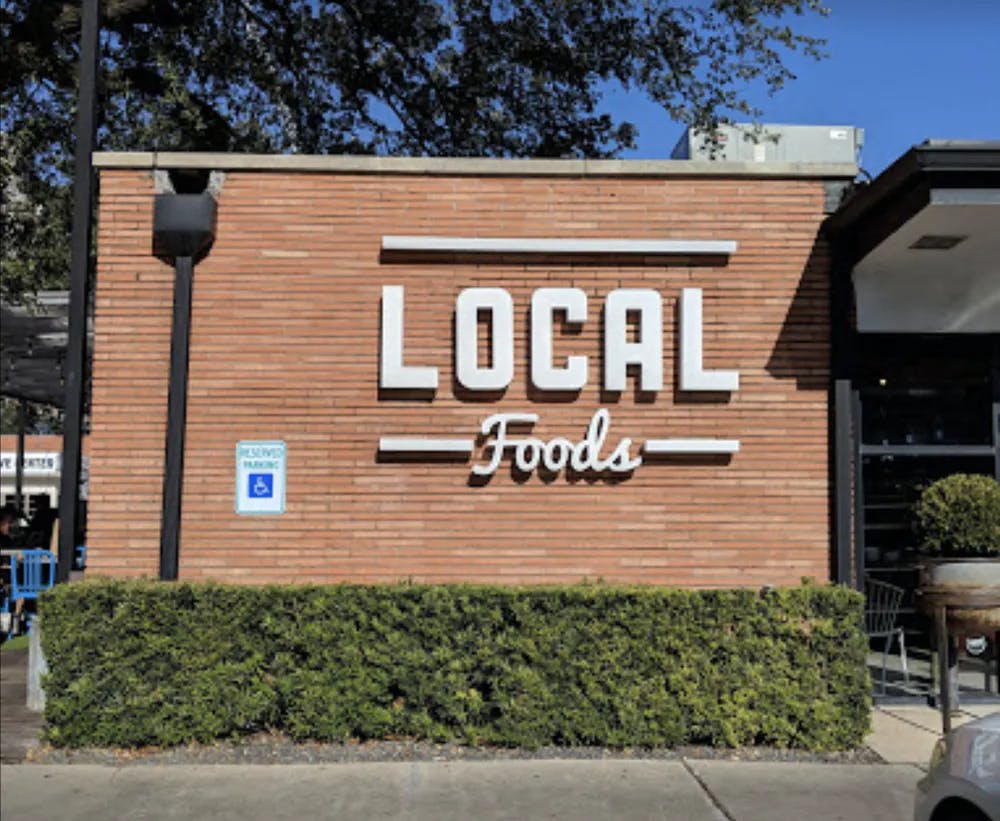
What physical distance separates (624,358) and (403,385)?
5.65 ft

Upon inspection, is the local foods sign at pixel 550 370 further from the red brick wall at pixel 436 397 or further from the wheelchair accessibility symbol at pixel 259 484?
the wheelchair accessibility symbol at pixel 259 484

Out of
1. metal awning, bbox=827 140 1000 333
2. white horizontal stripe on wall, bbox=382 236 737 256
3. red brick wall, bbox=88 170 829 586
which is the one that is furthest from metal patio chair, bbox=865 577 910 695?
white horizontal stripe on wall, bbox=382 236 737 256

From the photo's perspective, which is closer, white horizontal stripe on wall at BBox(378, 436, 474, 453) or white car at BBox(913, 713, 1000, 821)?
white car at BBox(913, 713, 1000, 821)

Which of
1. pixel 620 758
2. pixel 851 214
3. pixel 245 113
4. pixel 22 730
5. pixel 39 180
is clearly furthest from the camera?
pixel 245 113

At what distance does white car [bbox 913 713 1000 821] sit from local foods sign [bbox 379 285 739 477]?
4.26m

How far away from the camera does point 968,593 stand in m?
7.33

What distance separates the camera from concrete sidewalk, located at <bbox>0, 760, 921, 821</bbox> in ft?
19.1

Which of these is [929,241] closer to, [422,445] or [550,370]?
[550,370]

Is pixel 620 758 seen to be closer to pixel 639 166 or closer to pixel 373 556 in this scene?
pixel 373 556

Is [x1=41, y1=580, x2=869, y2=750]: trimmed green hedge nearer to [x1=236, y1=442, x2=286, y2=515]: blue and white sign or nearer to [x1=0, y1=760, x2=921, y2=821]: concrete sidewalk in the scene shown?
[x1=0, y1=760, x2=921, y2=821]: concrete sidewalk

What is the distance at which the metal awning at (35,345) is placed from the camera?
504 inches

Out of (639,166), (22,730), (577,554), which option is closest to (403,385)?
(577,554)

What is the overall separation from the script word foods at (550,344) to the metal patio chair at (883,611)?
2128mm

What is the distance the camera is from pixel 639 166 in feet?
27.6
